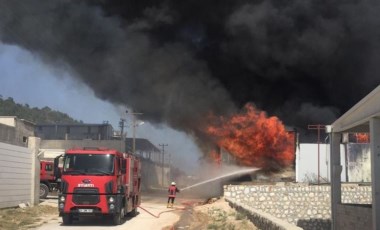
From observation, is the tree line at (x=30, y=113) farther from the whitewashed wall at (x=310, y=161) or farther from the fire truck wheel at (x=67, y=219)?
the fire truck wheel at (x=67, y=219)

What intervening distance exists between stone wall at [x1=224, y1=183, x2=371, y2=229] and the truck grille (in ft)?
37.1

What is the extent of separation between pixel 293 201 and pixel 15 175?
15.4 m

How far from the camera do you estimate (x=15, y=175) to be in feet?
76.9

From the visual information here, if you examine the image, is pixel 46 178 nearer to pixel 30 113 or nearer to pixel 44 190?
pixel 44 190

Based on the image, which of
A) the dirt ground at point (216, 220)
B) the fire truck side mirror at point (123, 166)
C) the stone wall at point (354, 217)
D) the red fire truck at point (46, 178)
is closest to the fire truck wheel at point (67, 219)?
the fire truck side mirror at point (123, 166)

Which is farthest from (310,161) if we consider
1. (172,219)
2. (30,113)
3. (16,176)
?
(30,113)

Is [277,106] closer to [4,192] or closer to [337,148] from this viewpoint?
[337,148]

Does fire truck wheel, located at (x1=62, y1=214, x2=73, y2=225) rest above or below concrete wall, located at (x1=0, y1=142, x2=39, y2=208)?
below

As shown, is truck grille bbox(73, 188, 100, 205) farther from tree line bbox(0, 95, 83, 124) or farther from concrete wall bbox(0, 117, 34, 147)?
tree line bbox(0, 95, 83, 124)

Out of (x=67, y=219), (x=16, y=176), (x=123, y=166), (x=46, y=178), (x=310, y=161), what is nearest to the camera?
(x=67, y=219)

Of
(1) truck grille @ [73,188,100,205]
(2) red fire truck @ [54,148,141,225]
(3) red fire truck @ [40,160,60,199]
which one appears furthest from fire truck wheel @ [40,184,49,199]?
(1) truck grille @ [73,188,100,205]

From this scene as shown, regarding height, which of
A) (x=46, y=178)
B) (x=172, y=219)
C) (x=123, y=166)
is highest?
(x=123, y=166)

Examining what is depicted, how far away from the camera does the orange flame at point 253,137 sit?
31.9 metres

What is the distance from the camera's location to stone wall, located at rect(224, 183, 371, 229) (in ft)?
91.4
